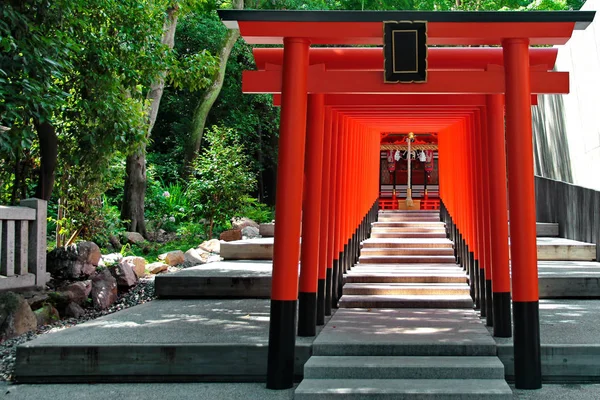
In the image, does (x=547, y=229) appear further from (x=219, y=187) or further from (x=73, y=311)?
(x=73, y=311)

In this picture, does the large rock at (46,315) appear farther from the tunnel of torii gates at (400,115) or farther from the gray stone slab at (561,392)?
the gray stone slab at (561,392)

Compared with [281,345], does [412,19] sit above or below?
above

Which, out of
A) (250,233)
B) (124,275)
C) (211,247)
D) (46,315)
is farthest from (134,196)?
(46,315)

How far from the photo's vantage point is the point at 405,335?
6188 millimetres

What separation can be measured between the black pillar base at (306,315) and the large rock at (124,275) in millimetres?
5522

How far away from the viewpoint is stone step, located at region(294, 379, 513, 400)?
16.1 feet

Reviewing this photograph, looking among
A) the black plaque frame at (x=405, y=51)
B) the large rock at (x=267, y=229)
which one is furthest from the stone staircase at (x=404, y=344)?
the large rock at (x=267, y=229)

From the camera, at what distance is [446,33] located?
5.32m

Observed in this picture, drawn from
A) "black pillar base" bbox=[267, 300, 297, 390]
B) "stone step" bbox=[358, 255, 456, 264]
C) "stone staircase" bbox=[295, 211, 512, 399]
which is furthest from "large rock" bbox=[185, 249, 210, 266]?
"black pillar base" bbox=[267, 300, 297, 390]

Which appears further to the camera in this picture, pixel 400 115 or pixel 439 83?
pixel 400 115

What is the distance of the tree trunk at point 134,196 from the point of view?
55.0ft

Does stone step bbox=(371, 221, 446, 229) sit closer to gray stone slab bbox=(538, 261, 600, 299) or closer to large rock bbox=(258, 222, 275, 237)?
large rock bbox=(258, 222, 275, 237)

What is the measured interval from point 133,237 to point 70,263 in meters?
5.27

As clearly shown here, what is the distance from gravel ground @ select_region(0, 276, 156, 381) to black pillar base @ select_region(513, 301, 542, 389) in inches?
165
